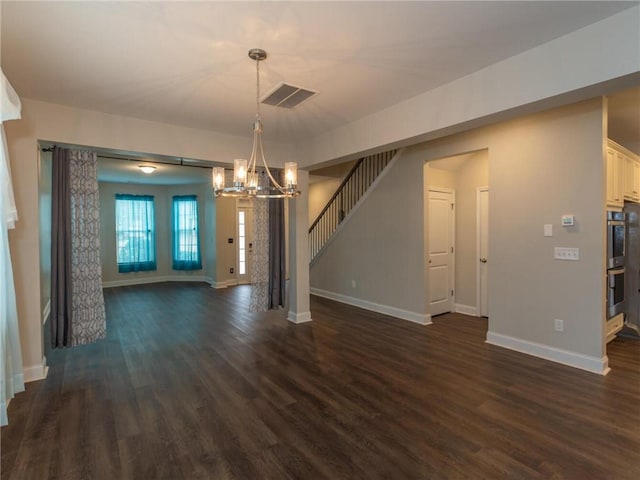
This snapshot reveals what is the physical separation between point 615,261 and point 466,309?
86.1 inches

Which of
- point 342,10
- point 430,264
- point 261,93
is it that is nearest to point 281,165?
point 261,93

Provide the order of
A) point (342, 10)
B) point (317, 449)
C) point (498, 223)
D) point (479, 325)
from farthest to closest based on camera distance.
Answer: point (479, 325), point (498, 223), point (317, 449), point (342, 10)

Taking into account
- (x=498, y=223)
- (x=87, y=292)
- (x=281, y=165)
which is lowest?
(x=87, y=292)

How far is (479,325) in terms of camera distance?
493cm

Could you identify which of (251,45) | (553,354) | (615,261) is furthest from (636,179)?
(251,45)

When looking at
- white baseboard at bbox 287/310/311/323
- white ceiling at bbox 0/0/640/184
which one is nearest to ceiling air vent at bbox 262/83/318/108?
white ceiling at bbox 0/0/640/184

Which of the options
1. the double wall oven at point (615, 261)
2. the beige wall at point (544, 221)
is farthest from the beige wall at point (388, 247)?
the double wall oven at point (615, 261)

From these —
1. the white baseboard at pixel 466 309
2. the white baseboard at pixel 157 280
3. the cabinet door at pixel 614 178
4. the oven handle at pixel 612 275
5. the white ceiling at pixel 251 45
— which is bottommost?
the white baseboard at pixel 466 309

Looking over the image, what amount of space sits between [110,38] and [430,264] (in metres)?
4.79

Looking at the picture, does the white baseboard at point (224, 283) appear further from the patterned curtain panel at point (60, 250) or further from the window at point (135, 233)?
the patterned curtain panel at point (60, 250)

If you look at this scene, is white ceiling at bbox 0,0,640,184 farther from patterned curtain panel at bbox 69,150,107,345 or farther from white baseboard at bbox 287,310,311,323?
white baseboard at bbox 287,310,311,323

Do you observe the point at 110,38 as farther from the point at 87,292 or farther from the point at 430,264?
the point at 430,264

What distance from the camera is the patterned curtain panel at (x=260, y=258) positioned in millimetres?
5066

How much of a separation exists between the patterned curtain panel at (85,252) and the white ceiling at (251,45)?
2.43 feet
